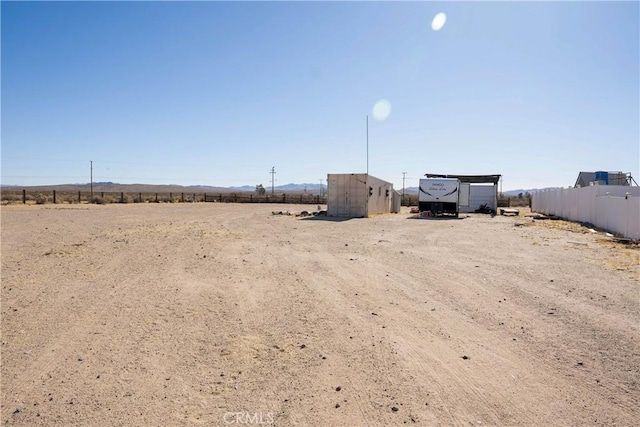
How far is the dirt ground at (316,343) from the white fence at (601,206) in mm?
8561

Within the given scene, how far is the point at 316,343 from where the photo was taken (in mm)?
5379

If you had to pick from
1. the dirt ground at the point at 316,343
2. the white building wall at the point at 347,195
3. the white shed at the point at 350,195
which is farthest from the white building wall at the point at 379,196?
the dirt ground at the point at 316,343

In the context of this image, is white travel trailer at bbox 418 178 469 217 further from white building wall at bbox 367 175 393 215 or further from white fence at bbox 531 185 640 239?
white fence at bbox 531 185 640 239

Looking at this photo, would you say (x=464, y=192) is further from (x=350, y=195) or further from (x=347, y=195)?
(x=347, y=195)

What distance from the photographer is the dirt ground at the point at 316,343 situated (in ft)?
12.6

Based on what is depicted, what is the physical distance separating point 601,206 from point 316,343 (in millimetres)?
22787

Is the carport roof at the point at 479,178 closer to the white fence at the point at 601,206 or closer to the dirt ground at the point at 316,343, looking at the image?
the white fence at the point at 601,206

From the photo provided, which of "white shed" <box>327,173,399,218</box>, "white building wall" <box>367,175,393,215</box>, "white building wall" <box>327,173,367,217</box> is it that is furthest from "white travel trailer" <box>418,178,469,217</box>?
"white building wall" <box>327,173,367,217</box>

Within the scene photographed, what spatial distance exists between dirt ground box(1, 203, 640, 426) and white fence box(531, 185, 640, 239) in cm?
856

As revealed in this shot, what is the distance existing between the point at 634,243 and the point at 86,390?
17549mm

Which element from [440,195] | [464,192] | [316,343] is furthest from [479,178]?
[316,343]

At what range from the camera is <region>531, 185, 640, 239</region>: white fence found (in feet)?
58.2

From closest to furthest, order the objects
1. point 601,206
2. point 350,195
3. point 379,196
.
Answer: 1. point 601,206
2. point 350,195
3. point 379,196

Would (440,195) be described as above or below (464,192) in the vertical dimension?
below
